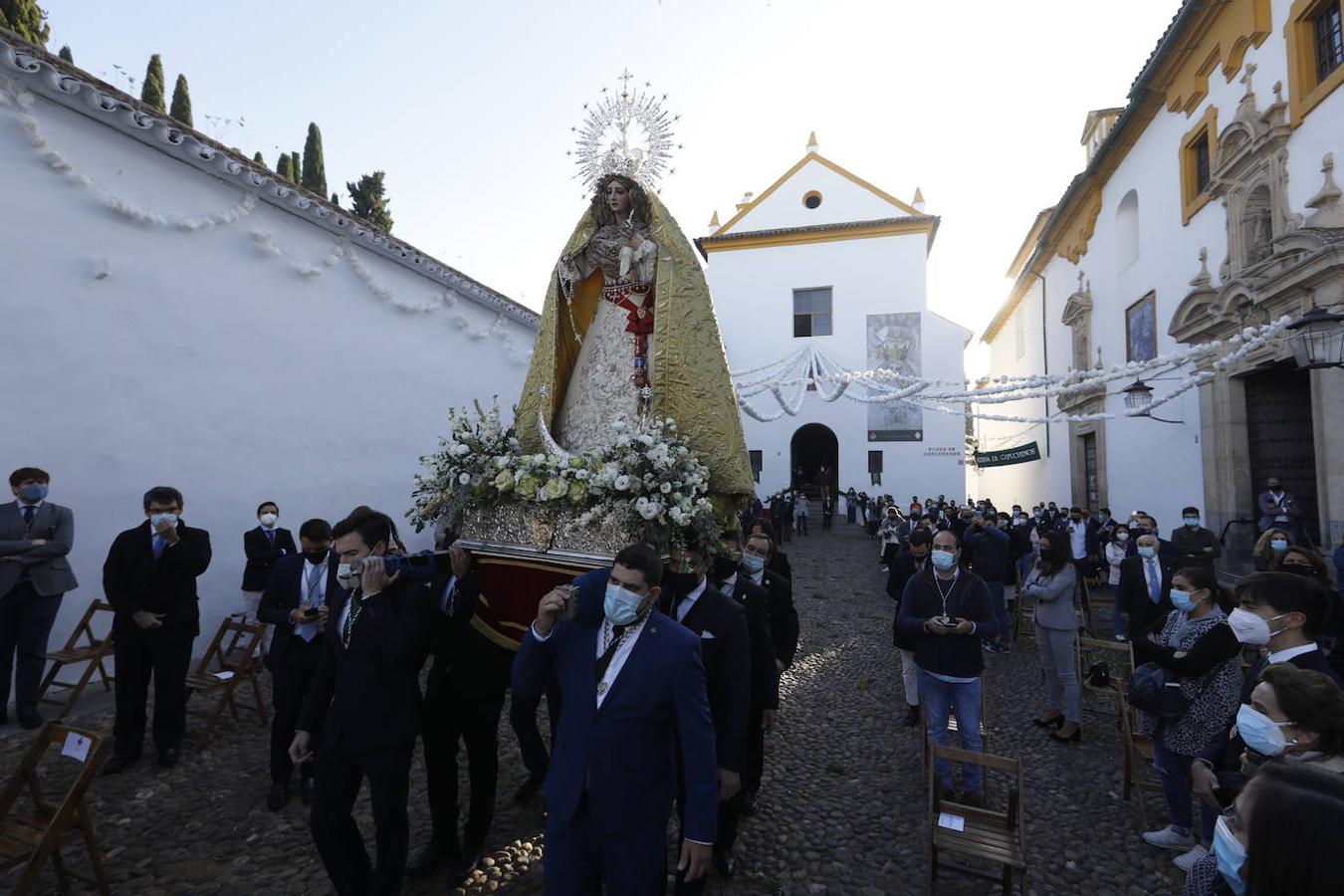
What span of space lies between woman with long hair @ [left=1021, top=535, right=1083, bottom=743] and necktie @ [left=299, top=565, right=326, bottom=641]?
5410 millimetres

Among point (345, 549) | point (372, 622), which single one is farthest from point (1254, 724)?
point (345, 549)

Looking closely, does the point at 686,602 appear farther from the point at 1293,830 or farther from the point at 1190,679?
the point at 1190,679

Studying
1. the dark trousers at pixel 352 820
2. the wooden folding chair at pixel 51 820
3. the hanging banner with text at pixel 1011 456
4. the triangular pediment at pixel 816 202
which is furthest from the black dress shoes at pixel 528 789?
the triangular pediment at pixel 816 202

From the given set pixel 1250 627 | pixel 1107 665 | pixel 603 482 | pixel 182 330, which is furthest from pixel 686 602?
pixel 182 330

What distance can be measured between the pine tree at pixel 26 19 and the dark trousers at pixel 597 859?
1554cm

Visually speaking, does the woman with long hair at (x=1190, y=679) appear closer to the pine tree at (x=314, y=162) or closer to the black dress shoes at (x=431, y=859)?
the black dress shoes at (x=431, y=859)

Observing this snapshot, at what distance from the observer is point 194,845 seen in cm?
377

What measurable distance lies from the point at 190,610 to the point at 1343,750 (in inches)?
248

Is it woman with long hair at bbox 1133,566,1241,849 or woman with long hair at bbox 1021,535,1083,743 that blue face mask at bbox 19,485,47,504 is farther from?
woman with long hair at bbox 1021,535,1083,743

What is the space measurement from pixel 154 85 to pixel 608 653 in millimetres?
21732

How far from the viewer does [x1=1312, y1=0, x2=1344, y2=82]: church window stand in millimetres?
8781

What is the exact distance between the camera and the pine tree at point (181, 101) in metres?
17.6

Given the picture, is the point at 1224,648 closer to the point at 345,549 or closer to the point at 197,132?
the point at 345,549

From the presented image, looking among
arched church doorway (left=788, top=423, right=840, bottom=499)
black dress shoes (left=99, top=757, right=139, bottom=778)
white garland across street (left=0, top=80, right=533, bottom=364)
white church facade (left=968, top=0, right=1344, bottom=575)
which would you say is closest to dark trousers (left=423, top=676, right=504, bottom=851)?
black dress shoes (left=99, top=757, right=139, bottom=778)
